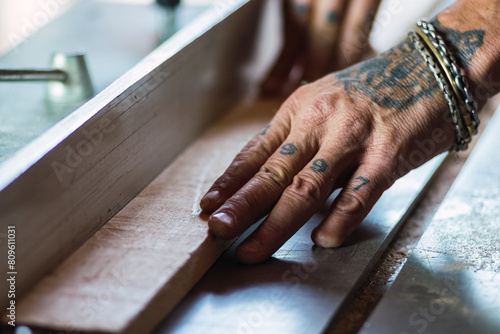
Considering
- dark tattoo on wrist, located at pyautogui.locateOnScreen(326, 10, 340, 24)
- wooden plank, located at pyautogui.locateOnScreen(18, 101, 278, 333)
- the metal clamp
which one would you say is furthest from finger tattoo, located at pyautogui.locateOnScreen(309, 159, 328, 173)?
dark tattoo on wrist, located at pyautogui.locateOnScreen(326, 10, 340, 24)

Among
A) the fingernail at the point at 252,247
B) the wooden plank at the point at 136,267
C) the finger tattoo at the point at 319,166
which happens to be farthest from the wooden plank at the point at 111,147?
the finger tattoo at the point at 319,166

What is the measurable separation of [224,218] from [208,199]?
10 centimetres

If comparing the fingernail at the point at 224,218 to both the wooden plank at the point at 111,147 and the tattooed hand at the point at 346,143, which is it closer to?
the tattooed hand at the point at 346,143

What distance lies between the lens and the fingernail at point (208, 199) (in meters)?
1.25

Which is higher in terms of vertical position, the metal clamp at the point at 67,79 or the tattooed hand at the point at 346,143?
the metal clamp at the point at 67,79

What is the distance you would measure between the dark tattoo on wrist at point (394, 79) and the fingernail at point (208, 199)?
1.46 feet

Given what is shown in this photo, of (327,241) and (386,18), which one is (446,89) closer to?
(327,241)

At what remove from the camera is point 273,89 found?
1982mm

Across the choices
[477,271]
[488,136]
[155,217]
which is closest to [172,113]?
[155,217]

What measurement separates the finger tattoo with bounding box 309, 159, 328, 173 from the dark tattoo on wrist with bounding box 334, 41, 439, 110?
239 mm

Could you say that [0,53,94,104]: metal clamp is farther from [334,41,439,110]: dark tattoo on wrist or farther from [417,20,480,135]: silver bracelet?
[417,20,480,135]: silver bracelet

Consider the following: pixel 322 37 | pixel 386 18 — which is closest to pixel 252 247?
pixel 322 37

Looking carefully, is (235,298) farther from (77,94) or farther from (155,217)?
(77,94)

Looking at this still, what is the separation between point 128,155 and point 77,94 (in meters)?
0.42
